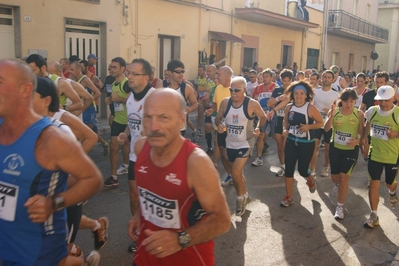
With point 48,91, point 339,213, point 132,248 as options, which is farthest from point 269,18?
point 48,91

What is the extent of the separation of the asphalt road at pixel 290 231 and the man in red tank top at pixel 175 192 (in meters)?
2.07

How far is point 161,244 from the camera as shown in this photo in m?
2.32

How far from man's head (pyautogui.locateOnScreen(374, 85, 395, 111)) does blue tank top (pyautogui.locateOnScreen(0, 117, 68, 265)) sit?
4534 millimetres

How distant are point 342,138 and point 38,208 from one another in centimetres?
479

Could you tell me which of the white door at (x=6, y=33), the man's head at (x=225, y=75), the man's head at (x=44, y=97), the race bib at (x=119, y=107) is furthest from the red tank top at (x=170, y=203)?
the white door at (x=6, y=33)

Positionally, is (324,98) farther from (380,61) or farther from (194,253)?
(380,61)

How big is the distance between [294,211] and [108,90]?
587 cm

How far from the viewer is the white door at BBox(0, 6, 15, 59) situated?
11203 mm

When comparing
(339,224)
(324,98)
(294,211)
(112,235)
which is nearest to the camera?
(112,235)

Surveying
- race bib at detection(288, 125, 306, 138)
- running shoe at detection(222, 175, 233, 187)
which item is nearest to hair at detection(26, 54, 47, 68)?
running shoe at detection(222, 175, 233, 187)

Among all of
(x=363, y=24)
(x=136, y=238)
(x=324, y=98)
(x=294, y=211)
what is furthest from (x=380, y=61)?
(x=136, y=238)

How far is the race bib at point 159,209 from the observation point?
2584 millimetres

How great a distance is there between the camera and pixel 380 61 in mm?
45281

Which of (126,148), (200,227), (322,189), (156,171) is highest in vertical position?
(156,171)
